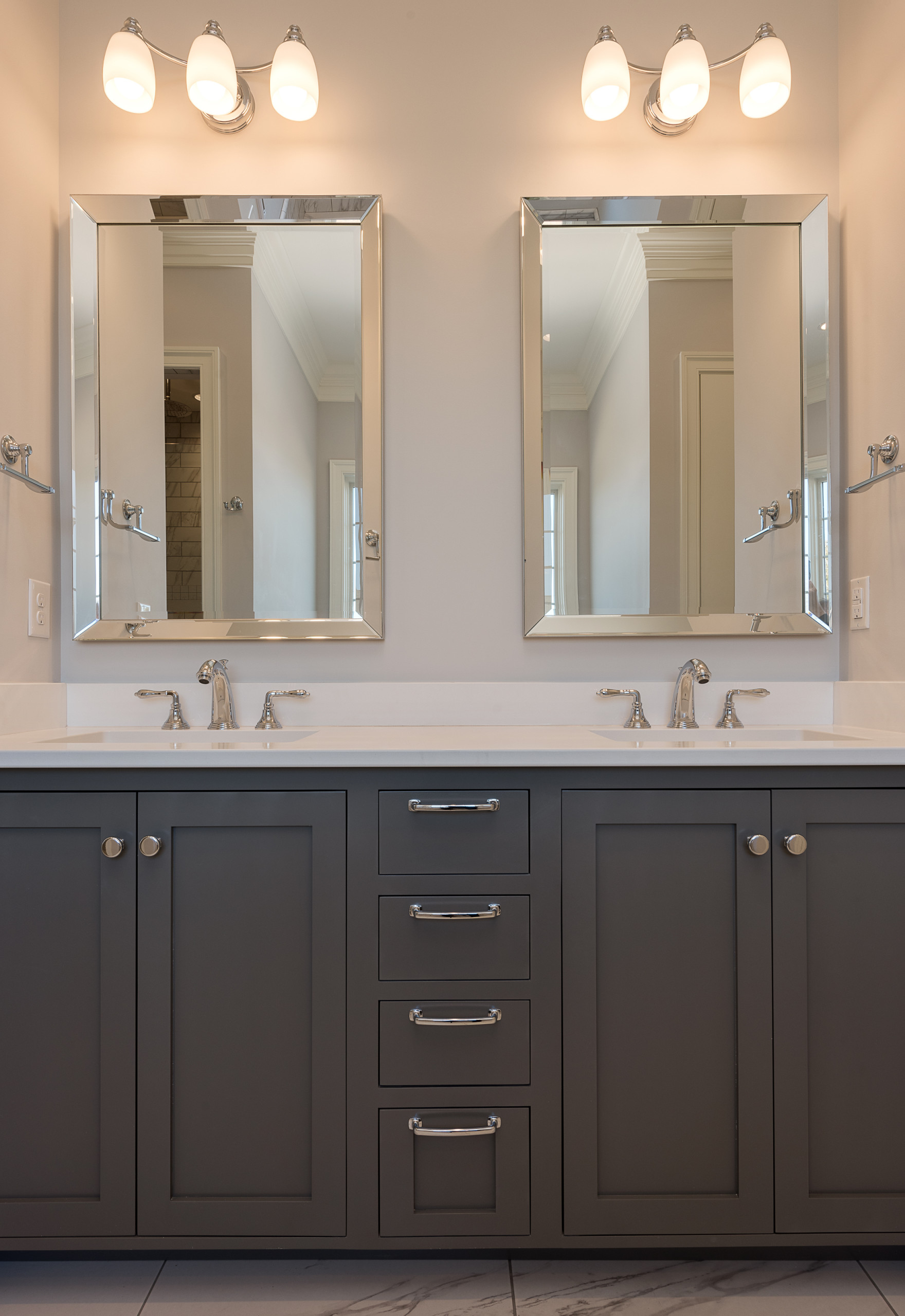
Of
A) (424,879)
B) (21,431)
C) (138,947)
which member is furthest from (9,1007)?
(21,431)

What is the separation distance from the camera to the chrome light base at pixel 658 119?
1.62 m

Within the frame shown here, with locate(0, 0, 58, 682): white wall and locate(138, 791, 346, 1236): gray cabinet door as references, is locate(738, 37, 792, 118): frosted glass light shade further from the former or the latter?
locate(138, 791, 346, 1236): gray cabinet door

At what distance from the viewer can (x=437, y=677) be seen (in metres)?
1.66

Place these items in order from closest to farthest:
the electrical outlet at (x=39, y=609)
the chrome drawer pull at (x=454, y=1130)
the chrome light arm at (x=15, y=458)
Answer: the chrome drawer pull at (x=454, y=1130) → the chrome light arm at (x=15, y=458) → the electrical outlet at (x=39, y=609)

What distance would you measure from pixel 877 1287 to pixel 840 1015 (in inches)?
17.3

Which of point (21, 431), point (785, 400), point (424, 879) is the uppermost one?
point (785, 400)

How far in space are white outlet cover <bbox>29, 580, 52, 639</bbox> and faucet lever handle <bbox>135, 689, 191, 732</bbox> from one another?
0.23 m

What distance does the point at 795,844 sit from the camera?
3.78ft

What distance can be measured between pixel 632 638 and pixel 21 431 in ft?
4.40

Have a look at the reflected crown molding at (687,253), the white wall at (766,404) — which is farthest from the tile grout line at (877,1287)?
the reflected crown molding at (687,253)

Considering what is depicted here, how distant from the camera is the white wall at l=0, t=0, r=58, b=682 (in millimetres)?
1488

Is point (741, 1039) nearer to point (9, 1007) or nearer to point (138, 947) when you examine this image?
point (138, 947)

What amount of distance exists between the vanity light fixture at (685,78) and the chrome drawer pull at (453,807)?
142 cm

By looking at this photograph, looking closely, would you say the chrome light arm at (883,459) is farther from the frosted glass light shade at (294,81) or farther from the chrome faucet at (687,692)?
the frosted glass light shade at (294,81)
